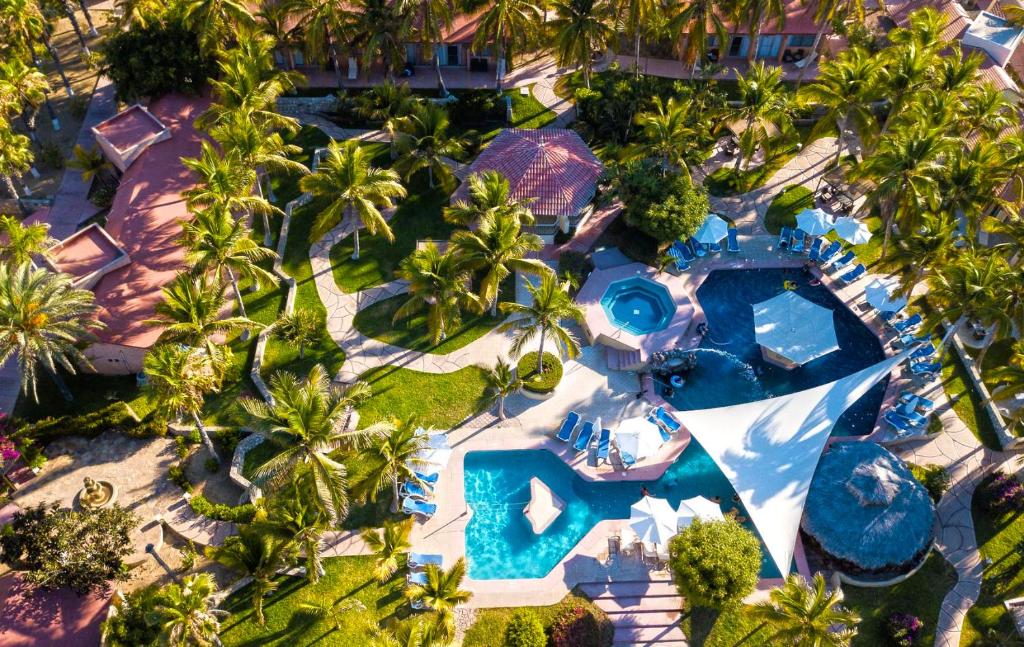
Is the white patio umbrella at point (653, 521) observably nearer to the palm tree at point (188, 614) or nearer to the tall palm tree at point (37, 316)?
the palm tree at point (188, 614)

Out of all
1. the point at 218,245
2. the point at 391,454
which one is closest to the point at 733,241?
the point at 391,454

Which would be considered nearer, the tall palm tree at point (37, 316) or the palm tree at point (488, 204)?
the tall palm tree at point (37, 316)

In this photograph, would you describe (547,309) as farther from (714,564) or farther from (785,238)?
(785,238)

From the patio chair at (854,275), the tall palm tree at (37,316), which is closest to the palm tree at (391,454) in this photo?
the tall palm tree at (37,316)

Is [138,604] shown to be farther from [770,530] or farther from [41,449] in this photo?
[770,530]

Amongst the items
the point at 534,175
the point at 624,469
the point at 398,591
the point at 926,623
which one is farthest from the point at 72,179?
A: the point at 926,623
